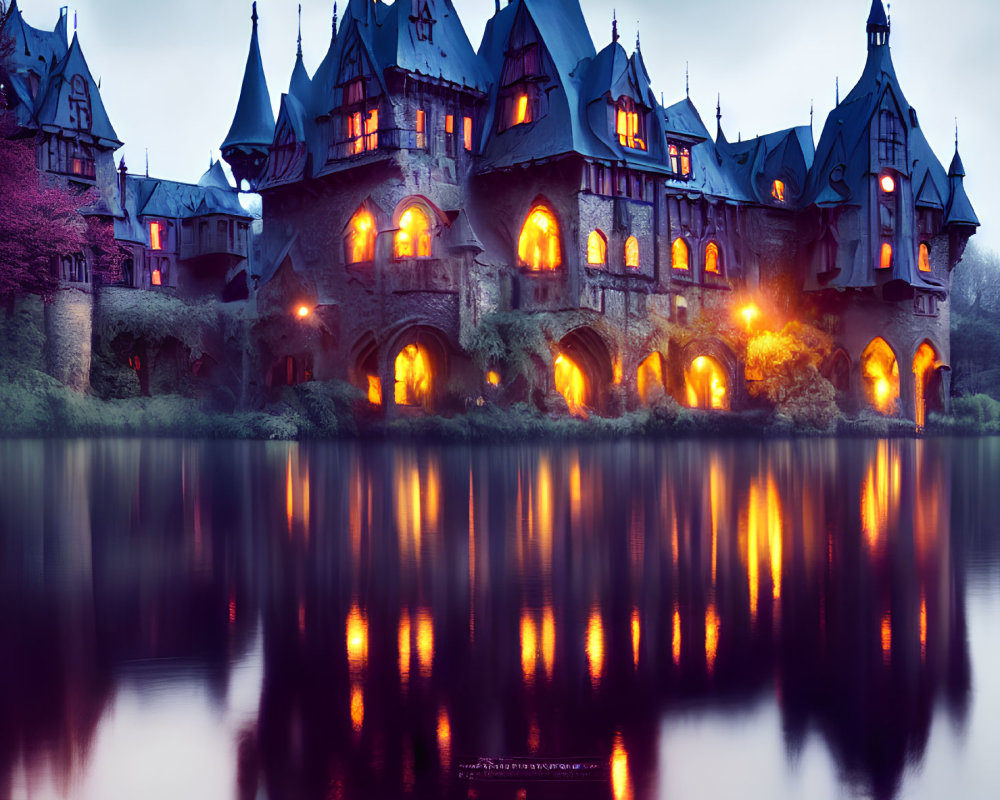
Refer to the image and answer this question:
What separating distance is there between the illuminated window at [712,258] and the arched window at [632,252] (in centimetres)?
698

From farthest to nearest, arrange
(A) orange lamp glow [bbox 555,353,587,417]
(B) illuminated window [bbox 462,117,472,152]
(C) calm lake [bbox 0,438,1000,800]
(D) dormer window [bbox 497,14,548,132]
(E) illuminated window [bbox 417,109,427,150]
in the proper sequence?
(A) orange lamp glow [bbox 555,353,587,417] → (B) illuminated window [bbox 462,117,472,152] → (D) dormer window [bbox 497,14,548,132] → (E) illuminated window [bbox 417,109,427,150] → (C) calm lake [bbox 0,438,1000,800]

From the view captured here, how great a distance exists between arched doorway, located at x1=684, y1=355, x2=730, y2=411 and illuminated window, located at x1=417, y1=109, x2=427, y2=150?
1622 centimetres

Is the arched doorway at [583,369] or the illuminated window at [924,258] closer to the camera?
the arched doorway at [583,369]

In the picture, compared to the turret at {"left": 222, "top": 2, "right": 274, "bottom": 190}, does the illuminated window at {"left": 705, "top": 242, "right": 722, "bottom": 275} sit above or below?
below

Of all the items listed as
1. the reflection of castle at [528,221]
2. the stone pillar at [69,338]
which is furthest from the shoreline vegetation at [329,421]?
the stone pillar at [69,338]

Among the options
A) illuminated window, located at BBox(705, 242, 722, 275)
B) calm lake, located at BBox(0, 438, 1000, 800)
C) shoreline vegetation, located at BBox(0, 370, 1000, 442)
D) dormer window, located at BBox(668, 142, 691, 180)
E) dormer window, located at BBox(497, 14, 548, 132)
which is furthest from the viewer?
illuminated window, located at BBox(705, 242, 722, 275)

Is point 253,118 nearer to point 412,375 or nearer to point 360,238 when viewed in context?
point 360,238

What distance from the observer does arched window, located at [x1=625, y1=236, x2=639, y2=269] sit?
40.9 metres

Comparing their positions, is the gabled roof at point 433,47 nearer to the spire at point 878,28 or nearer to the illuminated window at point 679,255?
the illuminated window at point 679,255

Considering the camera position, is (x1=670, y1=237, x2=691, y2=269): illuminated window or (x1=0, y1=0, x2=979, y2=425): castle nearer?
(x1=0, y1=0, x2=979, y2=425): castle

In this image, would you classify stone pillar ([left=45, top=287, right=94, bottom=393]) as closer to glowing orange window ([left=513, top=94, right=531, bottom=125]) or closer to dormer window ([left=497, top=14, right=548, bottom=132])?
dormer window ([left=497, top=14, right=548, bottom=132])

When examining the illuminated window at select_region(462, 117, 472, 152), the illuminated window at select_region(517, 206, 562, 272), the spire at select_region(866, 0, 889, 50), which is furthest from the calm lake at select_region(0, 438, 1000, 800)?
the spire at select_region(866, 0, 889, 50)

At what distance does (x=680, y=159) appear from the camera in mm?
46469

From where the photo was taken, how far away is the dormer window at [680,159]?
1816 inches
